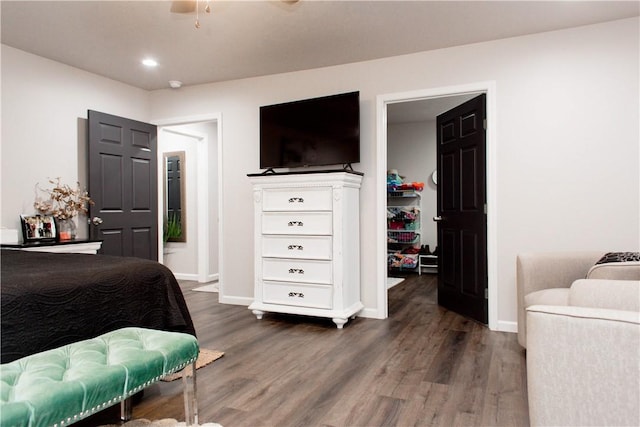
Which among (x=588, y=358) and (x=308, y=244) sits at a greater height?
(x=308, y=244)

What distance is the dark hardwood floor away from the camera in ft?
6.61

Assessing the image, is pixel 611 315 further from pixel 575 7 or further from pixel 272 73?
pixel 272 73

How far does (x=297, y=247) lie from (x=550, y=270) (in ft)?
6.69

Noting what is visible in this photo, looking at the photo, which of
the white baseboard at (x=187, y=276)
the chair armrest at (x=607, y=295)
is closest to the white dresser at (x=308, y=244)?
the chair armrest at (x=607, y=295)

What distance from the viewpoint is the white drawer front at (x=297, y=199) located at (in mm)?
3607

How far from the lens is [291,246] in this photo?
374 cm

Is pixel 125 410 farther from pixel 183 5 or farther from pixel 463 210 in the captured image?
pixel 463 210

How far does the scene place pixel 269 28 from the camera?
3.22 metres

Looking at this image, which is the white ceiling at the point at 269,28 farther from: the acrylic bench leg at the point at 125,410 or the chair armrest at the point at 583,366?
the acrylic bench leg at the point at 125,410

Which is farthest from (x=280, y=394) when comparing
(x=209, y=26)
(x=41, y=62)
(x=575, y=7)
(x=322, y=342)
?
(x=41, y=62)

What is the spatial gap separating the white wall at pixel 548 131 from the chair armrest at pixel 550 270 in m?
0.60

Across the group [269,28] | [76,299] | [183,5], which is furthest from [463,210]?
[76,299]

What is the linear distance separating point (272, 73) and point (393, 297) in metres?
2.94

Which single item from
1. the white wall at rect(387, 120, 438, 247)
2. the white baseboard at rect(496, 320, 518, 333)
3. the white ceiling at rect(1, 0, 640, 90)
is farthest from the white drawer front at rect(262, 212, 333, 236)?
the white wall at rect(387, 120, 438, 247)
